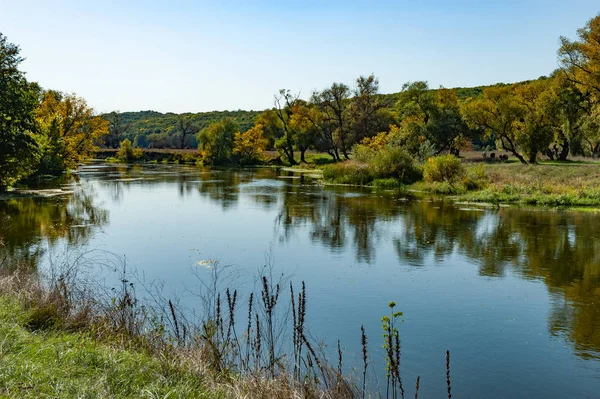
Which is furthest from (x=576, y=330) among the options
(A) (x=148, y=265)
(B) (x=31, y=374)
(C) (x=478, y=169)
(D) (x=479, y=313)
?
(C) (x=478, y=169)

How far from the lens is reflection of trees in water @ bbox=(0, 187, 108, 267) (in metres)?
15.1

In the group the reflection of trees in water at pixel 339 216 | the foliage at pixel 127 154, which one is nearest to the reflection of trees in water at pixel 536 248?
the reflection of trees in water at pixel 339 216

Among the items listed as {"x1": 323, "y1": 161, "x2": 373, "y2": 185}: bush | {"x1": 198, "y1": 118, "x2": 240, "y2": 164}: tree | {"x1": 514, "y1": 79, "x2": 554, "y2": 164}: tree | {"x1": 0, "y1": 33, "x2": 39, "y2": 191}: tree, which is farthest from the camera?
{"x1": 198, "y1": 118, "x2": 240, "y2": 164}: tree

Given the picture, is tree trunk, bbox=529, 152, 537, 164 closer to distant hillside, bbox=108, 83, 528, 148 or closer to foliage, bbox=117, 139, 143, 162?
distant hillside, bbox=108, 83, 528, 148

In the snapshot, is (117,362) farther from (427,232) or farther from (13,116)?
(13,116)

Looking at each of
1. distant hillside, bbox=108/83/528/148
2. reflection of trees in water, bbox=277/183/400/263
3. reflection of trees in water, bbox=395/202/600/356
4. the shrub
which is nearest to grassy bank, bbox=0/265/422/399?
reflection of trees in water, bbox=395/202/600/356

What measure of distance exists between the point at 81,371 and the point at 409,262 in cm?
1083

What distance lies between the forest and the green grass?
21.9 meters

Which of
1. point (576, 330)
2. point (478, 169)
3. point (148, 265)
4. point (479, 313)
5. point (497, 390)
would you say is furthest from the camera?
point (478, 169)

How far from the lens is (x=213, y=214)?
24.2 meters

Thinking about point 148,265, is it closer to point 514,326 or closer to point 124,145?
point 514,326

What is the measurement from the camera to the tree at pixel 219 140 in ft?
226

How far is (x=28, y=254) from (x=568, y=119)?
3781 centimetres

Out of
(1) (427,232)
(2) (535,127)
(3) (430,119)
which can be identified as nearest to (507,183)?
(2) (535,127)
